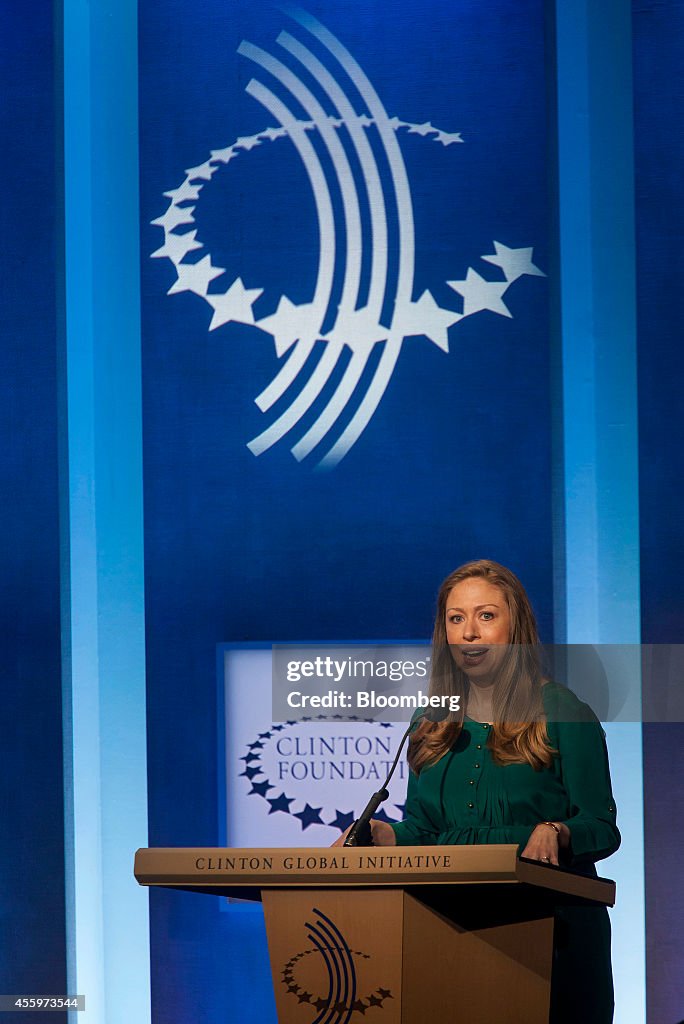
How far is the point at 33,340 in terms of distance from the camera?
380cm

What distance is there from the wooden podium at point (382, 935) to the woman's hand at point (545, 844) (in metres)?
0.17

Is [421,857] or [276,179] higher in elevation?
[276,179]

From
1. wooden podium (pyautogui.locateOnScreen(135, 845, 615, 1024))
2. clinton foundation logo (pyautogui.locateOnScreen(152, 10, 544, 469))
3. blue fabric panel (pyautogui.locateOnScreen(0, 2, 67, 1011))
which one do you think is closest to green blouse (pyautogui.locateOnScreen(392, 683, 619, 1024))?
wooden podium (pyautogui.locateOnScreen(135, 845, 615, 1024))

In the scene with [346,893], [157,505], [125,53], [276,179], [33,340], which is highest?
[125,53]

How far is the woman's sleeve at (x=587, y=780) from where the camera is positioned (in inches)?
87.8

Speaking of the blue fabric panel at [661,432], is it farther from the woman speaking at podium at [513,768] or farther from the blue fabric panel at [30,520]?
the blue fabric panel at [30,520]

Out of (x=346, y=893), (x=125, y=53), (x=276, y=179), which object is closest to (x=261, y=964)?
(x=346, y=893)

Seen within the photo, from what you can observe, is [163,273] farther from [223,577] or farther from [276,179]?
[223,577]

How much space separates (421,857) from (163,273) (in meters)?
2.41

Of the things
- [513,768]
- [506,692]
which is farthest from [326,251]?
[513,768]

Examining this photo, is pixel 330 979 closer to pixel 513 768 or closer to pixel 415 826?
pixel 415 826

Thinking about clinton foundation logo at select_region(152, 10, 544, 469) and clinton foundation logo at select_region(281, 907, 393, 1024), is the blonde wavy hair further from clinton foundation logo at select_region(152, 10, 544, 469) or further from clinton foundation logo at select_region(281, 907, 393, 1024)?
clinton foundation logo at select_region(152, 10, 544, 469)

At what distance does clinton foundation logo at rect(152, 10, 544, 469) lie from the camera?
12.2 feet

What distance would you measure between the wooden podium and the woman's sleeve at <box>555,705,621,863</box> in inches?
12.1
